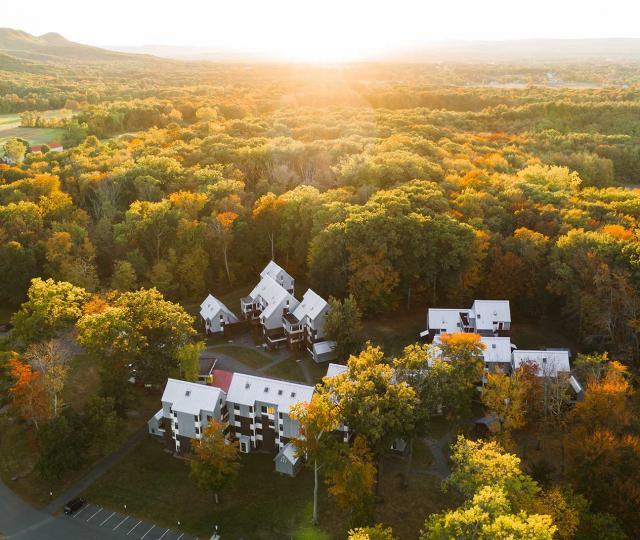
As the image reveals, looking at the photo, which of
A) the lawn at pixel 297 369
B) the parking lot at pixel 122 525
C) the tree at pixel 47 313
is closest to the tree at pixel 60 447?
the parking lot at pixel 122 525

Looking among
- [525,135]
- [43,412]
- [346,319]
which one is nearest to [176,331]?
[43,412]

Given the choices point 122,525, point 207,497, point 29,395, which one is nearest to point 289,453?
point 207,497

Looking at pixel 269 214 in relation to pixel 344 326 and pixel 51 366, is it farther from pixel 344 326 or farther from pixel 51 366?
pixel 51 366

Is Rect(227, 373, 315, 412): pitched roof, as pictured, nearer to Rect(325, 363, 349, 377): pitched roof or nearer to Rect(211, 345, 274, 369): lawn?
Rect(325, 363, 349, 377): pitched roof

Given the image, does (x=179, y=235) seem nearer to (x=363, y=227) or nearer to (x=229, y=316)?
(x=229, y=316)

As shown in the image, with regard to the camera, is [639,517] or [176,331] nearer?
[639,517]

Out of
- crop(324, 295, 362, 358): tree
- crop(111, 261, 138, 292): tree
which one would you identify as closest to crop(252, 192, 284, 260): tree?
crop(111, 261, 138, 292): tree

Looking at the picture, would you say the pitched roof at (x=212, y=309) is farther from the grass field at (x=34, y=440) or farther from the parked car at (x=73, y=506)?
the parked car at (x=73, y=506)
